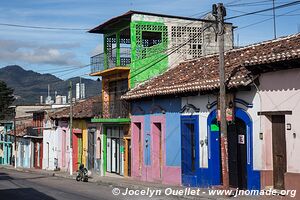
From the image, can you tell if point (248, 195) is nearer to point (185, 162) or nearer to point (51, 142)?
point (185, 162)

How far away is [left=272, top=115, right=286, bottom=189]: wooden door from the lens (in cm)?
1589

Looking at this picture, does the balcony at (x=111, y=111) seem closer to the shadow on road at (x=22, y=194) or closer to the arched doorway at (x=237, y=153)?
the shadow on road at (x=22, y=194)

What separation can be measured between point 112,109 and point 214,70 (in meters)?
9.55

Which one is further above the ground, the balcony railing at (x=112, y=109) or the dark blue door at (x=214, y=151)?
the balcony railing at (x=112, y=109)

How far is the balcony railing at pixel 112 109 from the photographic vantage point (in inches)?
1052

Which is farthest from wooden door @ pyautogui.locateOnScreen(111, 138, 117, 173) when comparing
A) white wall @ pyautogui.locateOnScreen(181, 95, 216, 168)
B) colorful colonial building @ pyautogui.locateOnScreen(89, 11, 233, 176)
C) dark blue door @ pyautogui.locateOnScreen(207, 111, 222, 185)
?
dark blue door @ pyautogui.locateOnScreen(207, 111, 222, 185)

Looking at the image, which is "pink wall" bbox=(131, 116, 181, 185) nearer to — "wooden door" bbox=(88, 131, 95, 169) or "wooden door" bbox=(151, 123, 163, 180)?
"wooden door" bbox=(151, 123, 163, 180)

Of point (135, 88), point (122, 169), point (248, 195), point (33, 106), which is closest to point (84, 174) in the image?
point (122, 169)

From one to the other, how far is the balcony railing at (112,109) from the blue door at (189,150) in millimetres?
6075

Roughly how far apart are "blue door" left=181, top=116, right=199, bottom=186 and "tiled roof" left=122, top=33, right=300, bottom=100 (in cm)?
144

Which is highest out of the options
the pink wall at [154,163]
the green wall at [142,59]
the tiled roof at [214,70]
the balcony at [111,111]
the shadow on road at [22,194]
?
the green wall at [142,59]

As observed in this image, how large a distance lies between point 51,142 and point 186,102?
22.6 meters

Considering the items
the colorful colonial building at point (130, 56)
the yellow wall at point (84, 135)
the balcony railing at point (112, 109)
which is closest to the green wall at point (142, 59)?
the colorful colonial building at point (130, 56)

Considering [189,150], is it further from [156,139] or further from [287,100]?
[287,100]
